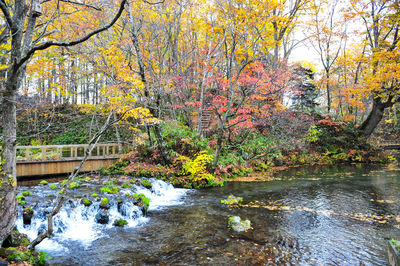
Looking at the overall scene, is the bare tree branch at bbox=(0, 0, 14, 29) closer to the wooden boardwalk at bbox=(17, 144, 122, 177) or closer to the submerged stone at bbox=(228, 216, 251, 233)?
the submerged stone at bbox=(228, 216, 251, 233)

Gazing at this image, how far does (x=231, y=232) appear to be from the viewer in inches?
246

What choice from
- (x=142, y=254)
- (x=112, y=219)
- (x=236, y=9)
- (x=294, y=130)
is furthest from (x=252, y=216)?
(x=294, y=130)

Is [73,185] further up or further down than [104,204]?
further up

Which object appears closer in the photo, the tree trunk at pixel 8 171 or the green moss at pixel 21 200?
the tree trunk at pixel 8 171

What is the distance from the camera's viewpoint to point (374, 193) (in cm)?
979

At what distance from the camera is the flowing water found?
16.8 ft

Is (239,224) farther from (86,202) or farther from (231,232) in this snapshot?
(86,202)

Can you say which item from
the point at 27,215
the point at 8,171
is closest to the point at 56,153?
the point at 27,215

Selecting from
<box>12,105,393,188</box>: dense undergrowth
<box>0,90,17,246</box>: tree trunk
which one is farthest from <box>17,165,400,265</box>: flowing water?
<box>12,105,393,188</box>: dense undergrowth

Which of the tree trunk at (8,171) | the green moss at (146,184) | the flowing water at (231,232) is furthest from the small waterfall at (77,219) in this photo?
the tree trunk at (8,171)

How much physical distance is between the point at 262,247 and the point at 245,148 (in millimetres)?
11138

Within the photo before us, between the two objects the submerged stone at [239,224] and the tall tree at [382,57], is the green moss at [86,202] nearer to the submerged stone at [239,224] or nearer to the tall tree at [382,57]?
the submerged stone at [239,224]

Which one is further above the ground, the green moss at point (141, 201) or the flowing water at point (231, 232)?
the green moss at point (141, 201)

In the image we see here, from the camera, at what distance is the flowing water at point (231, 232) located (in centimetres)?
511
